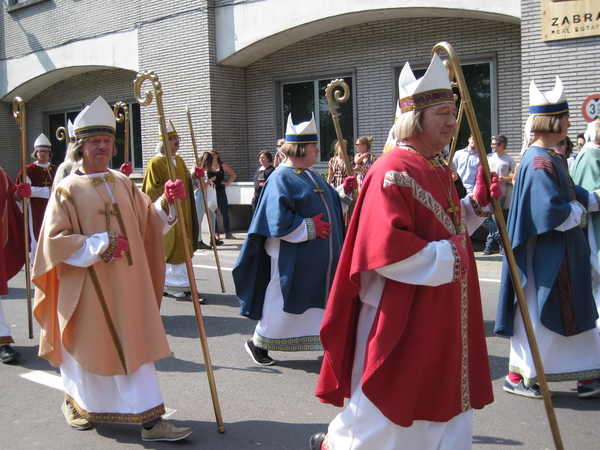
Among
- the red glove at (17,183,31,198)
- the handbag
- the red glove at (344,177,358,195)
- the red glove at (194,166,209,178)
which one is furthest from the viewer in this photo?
the handbag

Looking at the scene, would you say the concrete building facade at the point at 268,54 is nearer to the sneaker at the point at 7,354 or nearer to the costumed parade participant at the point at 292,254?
the costumed parade participant at the point at 292,254

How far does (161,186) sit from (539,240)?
4866 millimetres

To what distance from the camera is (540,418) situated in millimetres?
4082

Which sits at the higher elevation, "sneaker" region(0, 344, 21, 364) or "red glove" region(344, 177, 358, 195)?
"red glove" region(344, 177, 358, 195)

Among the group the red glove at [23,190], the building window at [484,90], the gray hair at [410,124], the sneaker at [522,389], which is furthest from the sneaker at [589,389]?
the building window at [484,90]

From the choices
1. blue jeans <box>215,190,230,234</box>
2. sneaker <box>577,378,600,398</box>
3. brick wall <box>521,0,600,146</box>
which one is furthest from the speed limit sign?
blue jeans <box>215,190,230,234</box>

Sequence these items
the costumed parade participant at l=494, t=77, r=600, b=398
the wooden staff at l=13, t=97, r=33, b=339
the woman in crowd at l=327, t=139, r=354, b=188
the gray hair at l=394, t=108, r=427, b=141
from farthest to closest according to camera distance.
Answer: the woman in crowd at l=327, t=139, r=354, b=188 → the wooden staff at l=13, t=97, r=33, b=339 → the costumed parade participant at l=494, t=77, r=600, b=398 → the gray hair at l=394, t=108, r=427, b=141

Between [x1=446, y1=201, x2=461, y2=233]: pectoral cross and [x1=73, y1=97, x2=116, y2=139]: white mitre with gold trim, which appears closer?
[x1=446, y1=201, x2=461, y2=233]: pectoral cross

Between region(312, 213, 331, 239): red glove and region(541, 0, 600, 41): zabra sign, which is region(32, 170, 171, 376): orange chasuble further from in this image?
region(541, 0, 600, 41): zabra sign

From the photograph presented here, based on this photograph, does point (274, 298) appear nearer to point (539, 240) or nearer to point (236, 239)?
point (539, 240)

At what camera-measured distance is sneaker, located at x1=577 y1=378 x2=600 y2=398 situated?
4328 mm

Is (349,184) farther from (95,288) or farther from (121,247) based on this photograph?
(95,288)

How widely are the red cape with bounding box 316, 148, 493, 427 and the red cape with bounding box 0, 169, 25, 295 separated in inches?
165

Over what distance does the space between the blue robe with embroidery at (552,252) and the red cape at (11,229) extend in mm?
4478
